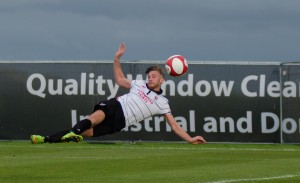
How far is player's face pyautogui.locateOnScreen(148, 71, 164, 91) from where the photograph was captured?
1602 cm

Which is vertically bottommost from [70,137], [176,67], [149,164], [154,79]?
[149,164]

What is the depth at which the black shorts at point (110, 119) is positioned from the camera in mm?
15969

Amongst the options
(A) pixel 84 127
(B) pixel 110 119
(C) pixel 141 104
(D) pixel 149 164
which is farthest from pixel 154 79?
(D) pixel 149 164

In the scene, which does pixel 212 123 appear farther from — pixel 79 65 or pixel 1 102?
pixel 1 102

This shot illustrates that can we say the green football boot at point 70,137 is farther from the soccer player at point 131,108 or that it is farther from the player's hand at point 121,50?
the player's hand at point 121,50

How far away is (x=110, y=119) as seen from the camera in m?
16.0

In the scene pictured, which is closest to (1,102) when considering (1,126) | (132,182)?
(1,126)

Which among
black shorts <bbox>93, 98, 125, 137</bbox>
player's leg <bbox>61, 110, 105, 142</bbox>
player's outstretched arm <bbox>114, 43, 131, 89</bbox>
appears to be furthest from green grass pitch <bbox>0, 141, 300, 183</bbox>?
player's outstretched arm <bbox>114, 43, 131, 89</bbox>

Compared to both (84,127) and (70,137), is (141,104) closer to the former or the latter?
(84,127)

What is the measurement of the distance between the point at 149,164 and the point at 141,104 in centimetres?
590

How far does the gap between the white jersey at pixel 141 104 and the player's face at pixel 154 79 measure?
11 cm

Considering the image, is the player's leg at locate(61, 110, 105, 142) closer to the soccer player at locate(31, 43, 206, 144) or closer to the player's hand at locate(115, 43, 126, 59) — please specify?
the soccer player at locate(31, 43, 206, 144)

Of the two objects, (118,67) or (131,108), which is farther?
(118,67)

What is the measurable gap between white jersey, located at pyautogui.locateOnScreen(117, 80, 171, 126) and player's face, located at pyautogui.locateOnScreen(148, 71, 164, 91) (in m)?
0.11
